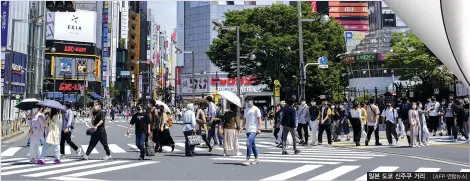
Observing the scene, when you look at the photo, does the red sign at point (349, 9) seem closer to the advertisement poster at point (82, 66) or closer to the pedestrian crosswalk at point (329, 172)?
the advertisement poster at point (82, 66)

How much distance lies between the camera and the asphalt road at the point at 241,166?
938 cm

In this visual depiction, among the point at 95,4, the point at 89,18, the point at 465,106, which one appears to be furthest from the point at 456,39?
the point at 95,4

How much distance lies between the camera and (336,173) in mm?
9641

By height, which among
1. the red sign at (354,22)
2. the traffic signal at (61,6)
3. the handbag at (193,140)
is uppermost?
the red sign at (354,22)

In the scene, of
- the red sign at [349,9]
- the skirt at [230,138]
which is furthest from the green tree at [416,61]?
the red sign at [349,9]

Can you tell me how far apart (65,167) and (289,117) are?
229 inches

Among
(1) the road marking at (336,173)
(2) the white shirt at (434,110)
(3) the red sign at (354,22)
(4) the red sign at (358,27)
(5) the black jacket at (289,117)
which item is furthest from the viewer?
(3) the red sign at (354,22)

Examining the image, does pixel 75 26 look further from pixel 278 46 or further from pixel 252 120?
pixel 252 120

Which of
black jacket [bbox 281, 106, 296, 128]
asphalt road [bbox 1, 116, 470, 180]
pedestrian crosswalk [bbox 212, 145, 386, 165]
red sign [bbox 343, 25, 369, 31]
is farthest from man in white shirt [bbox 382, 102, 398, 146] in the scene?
red sign [bbox 343, 25, 369, 31]

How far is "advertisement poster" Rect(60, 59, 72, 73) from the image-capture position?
86.4 meters

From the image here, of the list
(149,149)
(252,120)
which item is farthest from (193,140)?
(252,120)

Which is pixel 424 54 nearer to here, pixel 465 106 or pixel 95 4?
pixel 465 106

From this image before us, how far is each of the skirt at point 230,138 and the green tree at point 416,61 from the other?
33.0 m

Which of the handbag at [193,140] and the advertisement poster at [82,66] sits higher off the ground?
the advertisement poster at [82,66]
